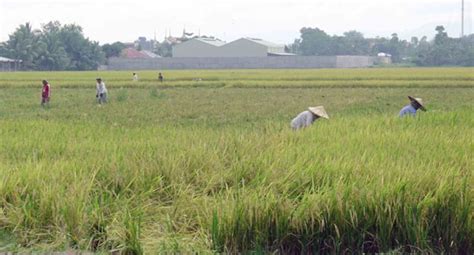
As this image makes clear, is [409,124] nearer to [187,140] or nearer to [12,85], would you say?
[187,140]

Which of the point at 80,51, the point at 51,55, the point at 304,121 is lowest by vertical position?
the point at 304,121

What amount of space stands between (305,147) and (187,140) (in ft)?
4.96

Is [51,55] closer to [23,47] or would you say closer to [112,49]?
[23,47]

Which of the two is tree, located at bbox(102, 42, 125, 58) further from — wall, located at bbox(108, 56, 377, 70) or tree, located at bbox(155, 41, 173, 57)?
tree, located at bbox(155, 41, 173, 57)

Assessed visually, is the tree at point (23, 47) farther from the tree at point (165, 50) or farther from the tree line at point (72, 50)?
the tree at point (165, 50)

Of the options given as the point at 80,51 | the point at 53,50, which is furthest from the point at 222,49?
the point at 53,50

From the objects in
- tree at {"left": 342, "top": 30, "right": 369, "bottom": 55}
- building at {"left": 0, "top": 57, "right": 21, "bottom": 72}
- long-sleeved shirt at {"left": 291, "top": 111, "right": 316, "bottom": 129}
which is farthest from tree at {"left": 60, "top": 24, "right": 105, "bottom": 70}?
long-sleeved shirt at {"left": 291, "top": 111, "right": 316, "bottom": 129}

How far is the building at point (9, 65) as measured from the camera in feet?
186

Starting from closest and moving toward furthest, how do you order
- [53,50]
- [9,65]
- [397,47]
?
[9,65], [53,50], [397,47]

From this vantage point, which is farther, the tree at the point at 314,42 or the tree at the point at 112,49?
the tree at the point at 314,42

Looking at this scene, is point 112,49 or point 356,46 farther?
point 356,46

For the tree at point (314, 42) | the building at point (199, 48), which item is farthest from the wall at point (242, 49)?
the tree at point (314, 42)

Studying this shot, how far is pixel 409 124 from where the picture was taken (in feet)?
23.8

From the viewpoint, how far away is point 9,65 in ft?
194
